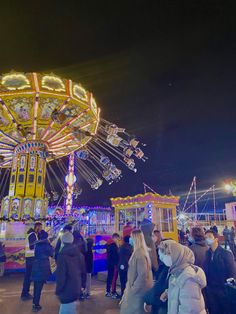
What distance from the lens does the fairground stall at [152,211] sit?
1470 centimetres

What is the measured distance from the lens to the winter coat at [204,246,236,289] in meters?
4.18

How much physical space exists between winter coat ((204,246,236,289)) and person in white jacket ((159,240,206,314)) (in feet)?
5.69

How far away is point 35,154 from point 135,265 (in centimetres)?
1555

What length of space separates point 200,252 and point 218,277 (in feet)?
1.99

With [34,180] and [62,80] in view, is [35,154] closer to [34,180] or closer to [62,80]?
[34,180]

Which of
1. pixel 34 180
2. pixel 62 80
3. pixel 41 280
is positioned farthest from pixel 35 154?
pixel 41 280

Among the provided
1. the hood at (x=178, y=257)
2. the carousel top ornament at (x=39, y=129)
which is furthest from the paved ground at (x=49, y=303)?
the carousel top ornament at (x=39, y=129)

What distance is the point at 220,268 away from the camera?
166 inches

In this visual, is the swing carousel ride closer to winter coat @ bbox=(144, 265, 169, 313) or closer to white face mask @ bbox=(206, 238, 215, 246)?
white face mask @ bbox=(206, 238, 215, 246)

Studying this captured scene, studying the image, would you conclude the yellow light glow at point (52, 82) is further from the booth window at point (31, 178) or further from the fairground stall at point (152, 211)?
the fairground stall at point (152, 211)

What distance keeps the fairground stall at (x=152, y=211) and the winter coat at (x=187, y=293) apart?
1186 centimetres

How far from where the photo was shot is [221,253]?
4328mm

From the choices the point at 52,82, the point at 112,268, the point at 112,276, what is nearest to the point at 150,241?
the point at 112,268

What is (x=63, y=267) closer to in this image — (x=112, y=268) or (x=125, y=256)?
(x=125, y=256)
